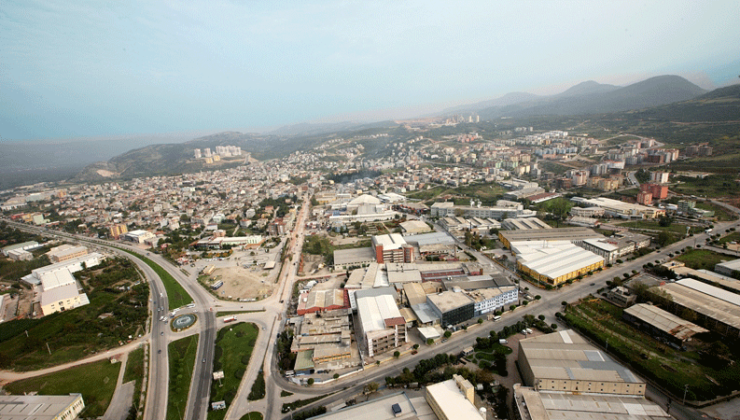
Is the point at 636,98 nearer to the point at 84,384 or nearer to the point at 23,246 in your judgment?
the point at 84,384

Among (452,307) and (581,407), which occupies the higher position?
(452,307)

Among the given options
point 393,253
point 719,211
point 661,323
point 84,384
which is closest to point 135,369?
point 84,384

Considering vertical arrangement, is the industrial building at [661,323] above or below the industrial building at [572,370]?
below

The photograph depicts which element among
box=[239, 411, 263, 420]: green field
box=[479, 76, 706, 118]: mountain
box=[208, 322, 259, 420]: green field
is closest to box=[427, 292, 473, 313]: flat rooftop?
box=[239, 411, 263, 420]: green field

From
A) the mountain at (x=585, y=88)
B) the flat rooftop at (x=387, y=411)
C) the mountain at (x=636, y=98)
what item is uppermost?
the mountain at (x=585, y=88)

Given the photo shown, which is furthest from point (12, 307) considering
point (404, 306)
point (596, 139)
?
point (596, 139)

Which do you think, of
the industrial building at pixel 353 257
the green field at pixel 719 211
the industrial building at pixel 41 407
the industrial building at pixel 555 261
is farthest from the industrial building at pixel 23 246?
the green field at pixel 719 211

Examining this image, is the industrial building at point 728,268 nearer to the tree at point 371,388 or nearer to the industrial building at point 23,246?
the tree at point 371,388

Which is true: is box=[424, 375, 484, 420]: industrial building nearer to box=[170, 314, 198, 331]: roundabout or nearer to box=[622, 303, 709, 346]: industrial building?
box=[622, 303, 709, 346]: industrial building
